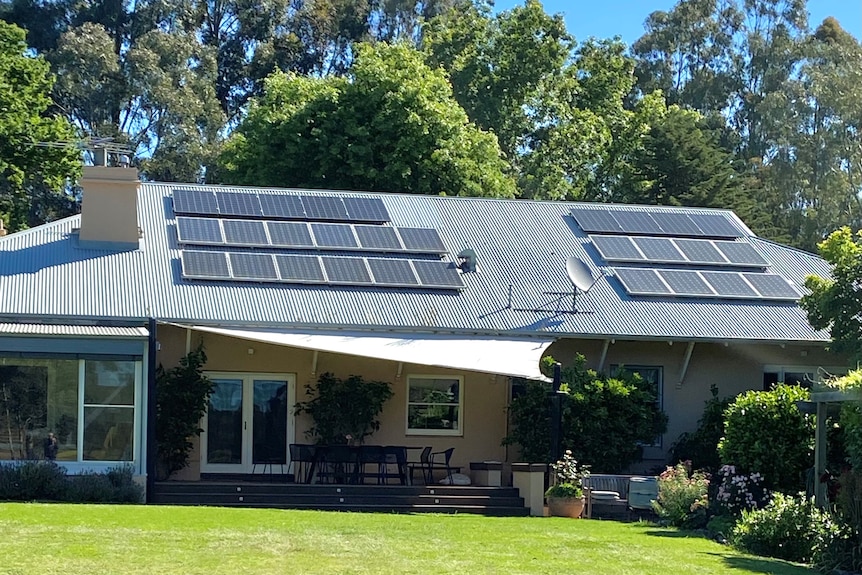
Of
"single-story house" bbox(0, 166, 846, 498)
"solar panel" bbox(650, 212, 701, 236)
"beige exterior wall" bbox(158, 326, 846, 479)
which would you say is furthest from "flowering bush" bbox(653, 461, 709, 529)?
"solar panel" bbox(650, 212, 701, 236)

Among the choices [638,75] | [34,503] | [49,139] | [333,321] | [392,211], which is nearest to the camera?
[34,503]

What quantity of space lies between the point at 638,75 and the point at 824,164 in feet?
34.4

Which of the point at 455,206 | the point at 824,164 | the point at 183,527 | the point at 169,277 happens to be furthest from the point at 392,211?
the point at 824,164

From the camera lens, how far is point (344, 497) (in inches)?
789

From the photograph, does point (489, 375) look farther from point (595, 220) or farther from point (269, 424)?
point (595, 220)

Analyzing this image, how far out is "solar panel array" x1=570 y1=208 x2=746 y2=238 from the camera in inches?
1048

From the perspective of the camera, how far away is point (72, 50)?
4641 cm

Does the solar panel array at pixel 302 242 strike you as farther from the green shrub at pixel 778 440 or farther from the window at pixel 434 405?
the green shrub at pixel 778 440

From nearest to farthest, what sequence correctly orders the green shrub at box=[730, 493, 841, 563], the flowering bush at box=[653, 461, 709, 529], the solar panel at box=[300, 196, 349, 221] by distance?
the green shrub at box=[730, 493, 841, 563] < the flowering bush at box=[653, 461, 709, 529] < the solar panel at box=[300, 196, 349, 221]

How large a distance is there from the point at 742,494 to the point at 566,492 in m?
2.94

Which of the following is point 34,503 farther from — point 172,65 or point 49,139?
point 172,65

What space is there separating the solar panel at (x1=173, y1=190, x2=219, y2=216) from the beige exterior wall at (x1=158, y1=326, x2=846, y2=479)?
3.73 metres

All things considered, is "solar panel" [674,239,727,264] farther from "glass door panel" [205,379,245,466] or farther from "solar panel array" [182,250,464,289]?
"glass door panel" [205,379,245,466]

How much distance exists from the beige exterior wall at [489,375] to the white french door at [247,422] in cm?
18
